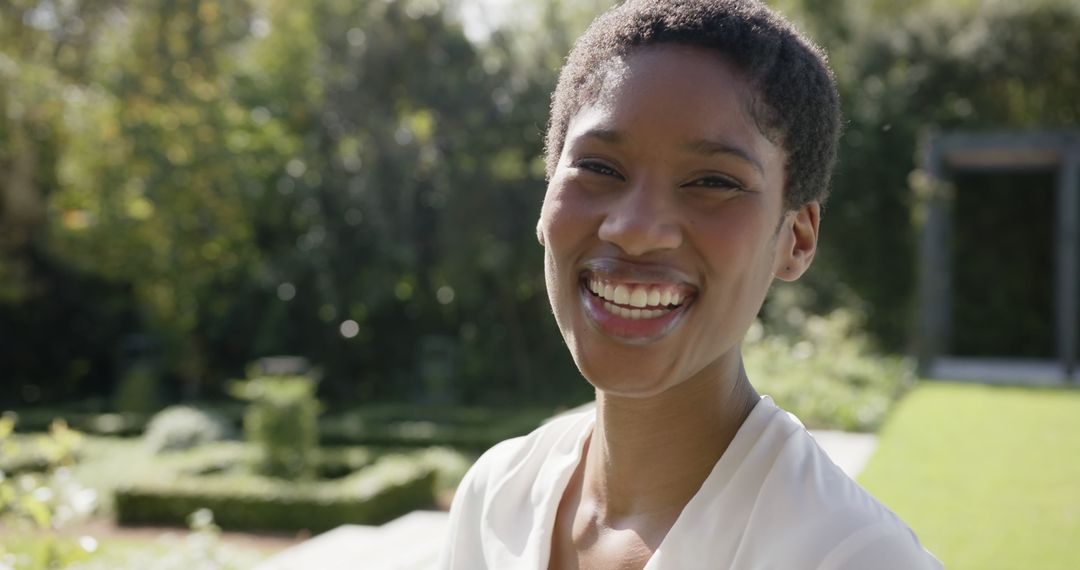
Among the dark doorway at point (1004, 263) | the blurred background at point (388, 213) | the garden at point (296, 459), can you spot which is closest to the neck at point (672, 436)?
the garden at point (296, 459)

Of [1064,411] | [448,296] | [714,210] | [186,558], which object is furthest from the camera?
[448,296]

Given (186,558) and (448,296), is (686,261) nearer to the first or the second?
(186,558)

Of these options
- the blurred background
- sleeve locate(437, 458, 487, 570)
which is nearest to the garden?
the blurred background

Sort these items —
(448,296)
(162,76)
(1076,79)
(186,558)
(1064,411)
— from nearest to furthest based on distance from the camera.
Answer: (186,558) < (1064,411) < (1076,79) < (162,76) < (448,296)

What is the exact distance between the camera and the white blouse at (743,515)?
1.03m

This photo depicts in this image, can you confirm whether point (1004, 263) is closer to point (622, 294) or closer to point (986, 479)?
point (986, 479)

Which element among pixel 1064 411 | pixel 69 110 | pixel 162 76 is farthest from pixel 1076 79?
pixel 69 110

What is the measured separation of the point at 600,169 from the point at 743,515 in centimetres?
41

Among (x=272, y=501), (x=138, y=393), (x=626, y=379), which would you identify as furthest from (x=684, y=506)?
(x=138, y=393)

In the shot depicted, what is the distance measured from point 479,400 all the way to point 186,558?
1235cm

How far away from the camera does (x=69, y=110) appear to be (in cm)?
1786

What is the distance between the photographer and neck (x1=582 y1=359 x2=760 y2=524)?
1.27 meters

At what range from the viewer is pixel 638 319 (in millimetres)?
1124

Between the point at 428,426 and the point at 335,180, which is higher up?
the point at 335,180
